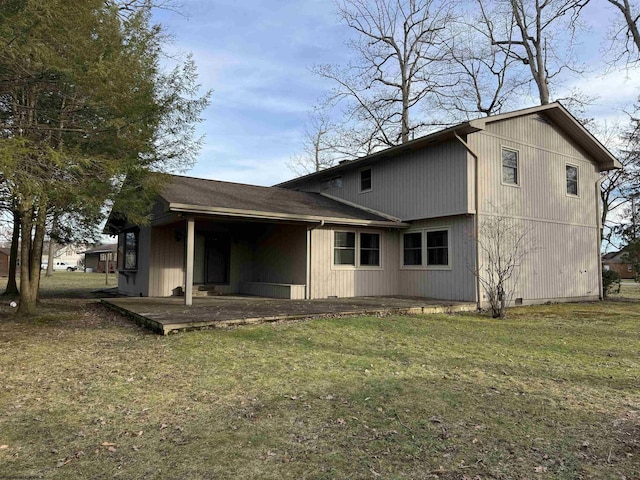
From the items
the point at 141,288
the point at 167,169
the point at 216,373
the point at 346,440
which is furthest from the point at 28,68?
the point at 141,288

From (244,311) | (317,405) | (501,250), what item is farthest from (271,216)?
(317,405)

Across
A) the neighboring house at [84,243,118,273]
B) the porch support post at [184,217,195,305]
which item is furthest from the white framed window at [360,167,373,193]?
the neighboring house at [84,243,118,273]

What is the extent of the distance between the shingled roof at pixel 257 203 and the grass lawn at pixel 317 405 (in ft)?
12.2

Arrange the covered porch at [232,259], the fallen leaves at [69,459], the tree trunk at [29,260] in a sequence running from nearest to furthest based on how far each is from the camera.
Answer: the fallen leaves at [69,459], the tree trunk at [29,260], the covered porch at [232,259]

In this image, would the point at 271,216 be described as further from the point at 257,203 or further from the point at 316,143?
the point at 316,143

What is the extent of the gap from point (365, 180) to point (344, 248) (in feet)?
10.9

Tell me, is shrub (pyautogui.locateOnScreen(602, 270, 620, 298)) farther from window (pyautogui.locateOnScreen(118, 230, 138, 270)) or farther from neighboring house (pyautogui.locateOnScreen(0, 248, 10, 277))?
neighboring house (pyautogui.locateOnScreen(0, 248, 10, 277))

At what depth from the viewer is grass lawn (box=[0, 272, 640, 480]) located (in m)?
3.01

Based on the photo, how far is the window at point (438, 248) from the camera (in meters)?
12.4

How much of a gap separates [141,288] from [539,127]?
1327cm

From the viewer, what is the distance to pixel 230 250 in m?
14.6

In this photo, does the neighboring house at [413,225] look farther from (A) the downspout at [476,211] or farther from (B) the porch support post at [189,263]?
(B) the porch support post at [189,263]

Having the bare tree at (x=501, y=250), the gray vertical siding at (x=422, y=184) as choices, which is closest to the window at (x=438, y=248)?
the gray vertical siding at (x=422, y=184)

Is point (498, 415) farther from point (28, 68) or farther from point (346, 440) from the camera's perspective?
point (28, 68)
